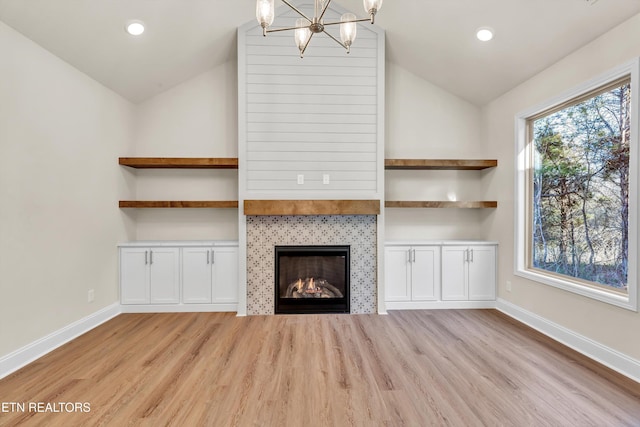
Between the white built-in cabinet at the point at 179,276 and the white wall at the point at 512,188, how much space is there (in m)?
3.26

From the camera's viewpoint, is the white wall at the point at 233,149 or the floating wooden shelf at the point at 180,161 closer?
the floating wooden shelf at the point at 180,161

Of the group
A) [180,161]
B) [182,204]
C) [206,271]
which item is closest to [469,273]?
[206,271]

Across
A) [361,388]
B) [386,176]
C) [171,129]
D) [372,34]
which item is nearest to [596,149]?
[386,176]

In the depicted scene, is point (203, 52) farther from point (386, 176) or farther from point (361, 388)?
point (361, 388)

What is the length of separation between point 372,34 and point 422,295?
3.20 meters

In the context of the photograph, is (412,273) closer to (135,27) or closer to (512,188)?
(512,188)

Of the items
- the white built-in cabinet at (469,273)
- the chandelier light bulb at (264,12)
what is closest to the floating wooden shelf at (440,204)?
the white built-in cabinet at (469,273)

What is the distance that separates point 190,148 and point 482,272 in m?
4.09

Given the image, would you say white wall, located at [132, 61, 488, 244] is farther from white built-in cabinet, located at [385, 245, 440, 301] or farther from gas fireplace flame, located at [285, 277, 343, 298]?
gas fireplace flame, located at [285, 277, 343, 298]

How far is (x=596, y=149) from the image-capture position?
8.69ft

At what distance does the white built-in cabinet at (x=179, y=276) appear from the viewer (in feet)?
11.9

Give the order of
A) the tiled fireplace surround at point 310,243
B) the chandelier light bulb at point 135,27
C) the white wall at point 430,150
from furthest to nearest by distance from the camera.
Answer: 1. the white wall at point 430,150
2. the tiled fireplace surround at point 310,243
3. the chandelier light bulb at point 135,27

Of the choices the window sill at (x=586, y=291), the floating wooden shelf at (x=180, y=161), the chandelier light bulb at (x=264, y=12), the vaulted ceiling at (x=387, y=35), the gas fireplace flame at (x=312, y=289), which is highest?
the vaulted ceiling at (x=387, y=35)

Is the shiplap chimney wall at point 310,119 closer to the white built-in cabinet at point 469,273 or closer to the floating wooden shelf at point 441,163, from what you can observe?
A: the floating wooden shelf at point 441,163
